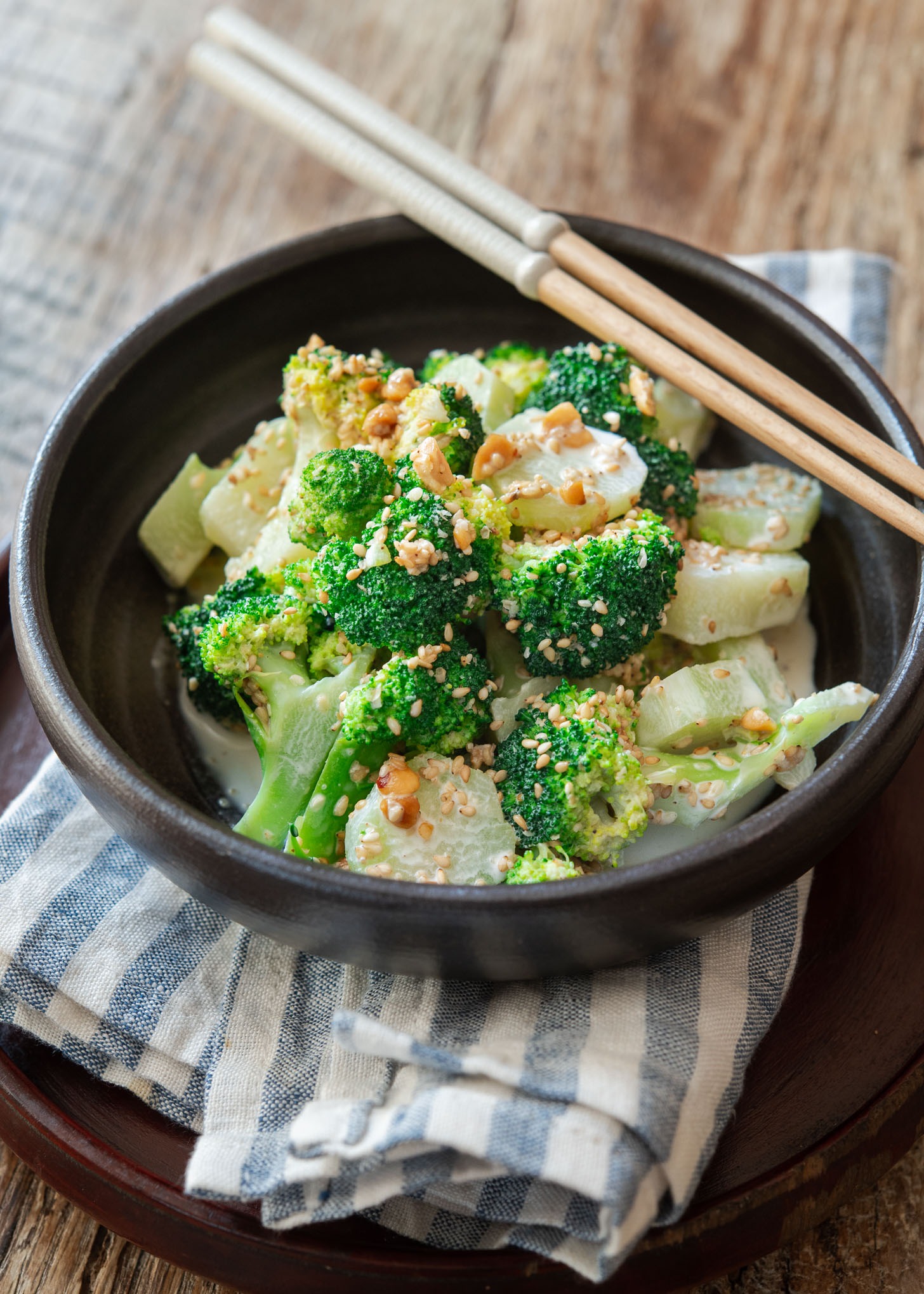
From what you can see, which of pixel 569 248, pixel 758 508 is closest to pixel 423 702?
pixel 758 508

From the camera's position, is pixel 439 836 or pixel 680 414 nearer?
pixel 439 836

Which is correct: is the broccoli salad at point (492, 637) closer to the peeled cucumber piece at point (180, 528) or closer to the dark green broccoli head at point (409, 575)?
the dark green broccoli head at point (409, 575)

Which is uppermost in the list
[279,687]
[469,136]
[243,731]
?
[469,136]

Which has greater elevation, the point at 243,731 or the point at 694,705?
the point at 694,705

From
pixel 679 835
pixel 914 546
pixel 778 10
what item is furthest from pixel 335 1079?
pixel 778 10

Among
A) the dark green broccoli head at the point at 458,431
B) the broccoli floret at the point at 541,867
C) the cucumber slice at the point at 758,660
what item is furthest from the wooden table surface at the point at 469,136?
the broccoli floret at the point at 541,867

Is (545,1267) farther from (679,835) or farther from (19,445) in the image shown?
(19,445)

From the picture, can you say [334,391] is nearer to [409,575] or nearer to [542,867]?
[409,575]

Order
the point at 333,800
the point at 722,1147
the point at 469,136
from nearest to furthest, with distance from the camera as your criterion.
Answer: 1. the point at 722,1147
2. the point at 333,800
3. the point at 469,136
